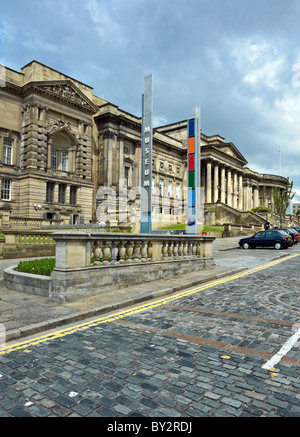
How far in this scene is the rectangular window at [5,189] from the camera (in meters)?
37.9

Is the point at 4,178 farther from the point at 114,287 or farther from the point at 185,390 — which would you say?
the point at 185,390

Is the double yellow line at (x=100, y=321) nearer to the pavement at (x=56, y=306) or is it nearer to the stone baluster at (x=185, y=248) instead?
the pavement at (x=56, y=306)

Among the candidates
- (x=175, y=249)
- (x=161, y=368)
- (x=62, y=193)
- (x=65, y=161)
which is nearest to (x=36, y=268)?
(x=175, y=249)

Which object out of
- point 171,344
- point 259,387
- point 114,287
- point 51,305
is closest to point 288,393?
point 259,387

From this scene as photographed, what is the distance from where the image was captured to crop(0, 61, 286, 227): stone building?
38125mm

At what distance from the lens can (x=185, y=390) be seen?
3.74 metres

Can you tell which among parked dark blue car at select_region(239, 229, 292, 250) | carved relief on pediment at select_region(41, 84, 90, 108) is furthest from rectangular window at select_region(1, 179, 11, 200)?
parked dark blue car at select_region(239, 229, 292, 250)

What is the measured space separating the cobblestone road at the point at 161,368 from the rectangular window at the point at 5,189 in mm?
35380

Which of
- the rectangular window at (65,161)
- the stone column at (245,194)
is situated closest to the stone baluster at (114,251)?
the rectangular window at (65,161)

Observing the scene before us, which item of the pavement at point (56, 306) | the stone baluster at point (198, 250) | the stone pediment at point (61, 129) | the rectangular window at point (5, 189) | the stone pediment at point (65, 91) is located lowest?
the pavement at point (56, 306)

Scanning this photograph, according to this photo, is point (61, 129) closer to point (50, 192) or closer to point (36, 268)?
point (50, 192)

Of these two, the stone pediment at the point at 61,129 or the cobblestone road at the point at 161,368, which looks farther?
the stone pediment at the point at 61,129

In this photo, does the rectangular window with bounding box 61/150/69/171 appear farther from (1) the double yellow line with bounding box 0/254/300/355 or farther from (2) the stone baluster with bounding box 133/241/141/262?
(1) the double yellow line with bounding box 0/254/300/355
